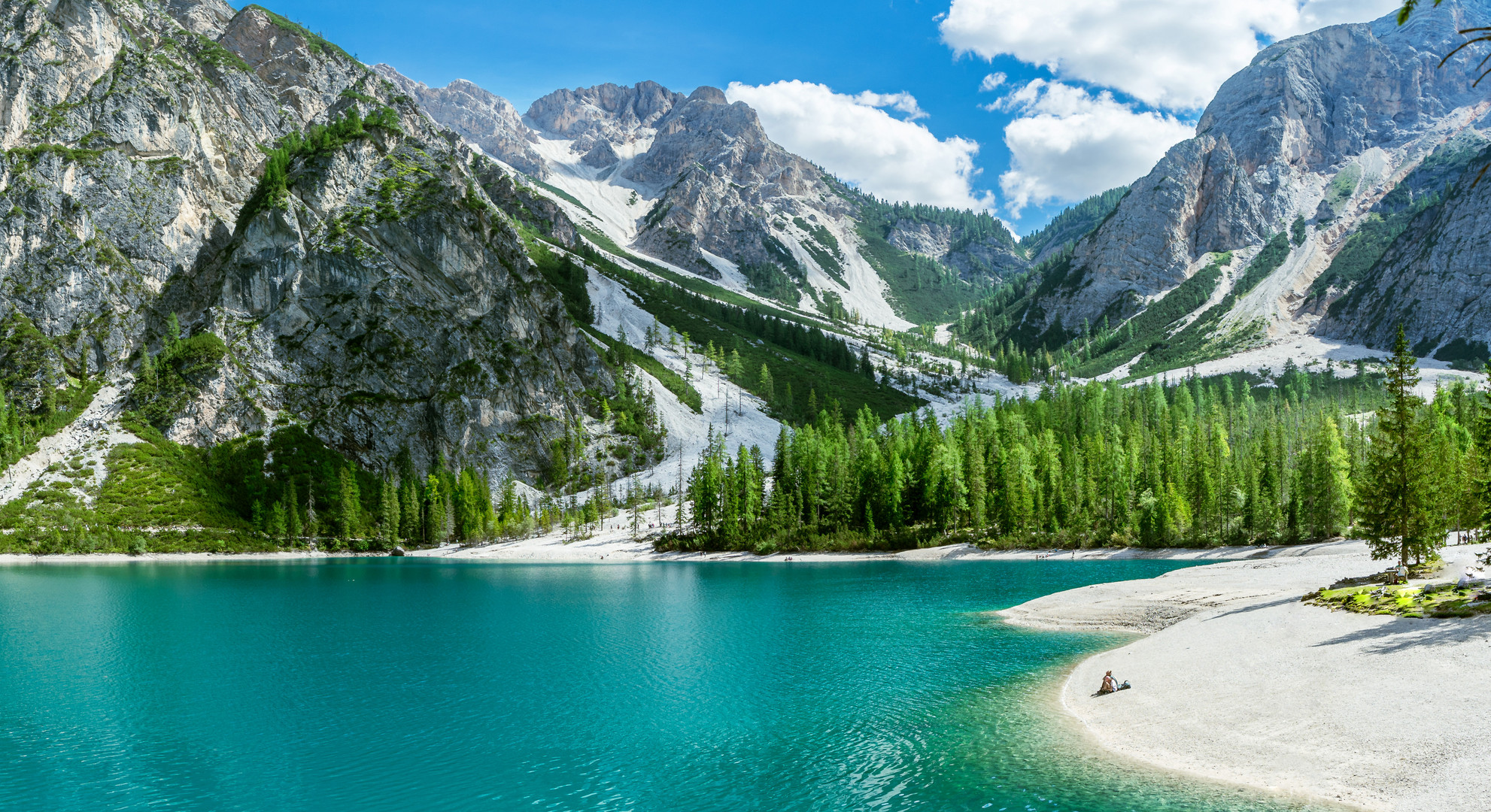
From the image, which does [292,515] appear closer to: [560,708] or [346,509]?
[346,509]

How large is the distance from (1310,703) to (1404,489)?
29230 mm

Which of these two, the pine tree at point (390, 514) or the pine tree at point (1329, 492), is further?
the pine tree at point (390, 514)

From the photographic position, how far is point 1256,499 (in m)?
107

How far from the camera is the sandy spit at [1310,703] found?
2503cm

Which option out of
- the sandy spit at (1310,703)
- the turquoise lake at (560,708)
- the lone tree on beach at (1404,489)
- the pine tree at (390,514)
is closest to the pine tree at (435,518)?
the pine tree at (390,514)

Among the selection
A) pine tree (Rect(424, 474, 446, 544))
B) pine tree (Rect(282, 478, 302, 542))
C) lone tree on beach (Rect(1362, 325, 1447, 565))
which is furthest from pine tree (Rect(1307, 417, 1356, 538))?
pine tree (Rect(282, 478, 302, 542))

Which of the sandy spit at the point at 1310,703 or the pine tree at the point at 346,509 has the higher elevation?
the pine tree at the point at 346,509

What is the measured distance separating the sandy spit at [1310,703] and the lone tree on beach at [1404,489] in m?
9.11

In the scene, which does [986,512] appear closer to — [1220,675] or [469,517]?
[1220,675]

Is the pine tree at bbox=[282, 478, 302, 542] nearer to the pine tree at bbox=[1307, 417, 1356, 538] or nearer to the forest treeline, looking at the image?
the forest treeline

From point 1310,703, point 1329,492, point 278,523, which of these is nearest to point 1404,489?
point 1310,703

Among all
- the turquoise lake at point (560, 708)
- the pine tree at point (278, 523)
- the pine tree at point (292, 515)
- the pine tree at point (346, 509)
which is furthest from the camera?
the pine tree at point (346, 509)

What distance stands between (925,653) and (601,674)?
22.1 m

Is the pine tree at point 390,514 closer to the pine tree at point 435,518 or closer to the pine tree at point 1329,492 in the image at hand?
the pine tree at point 435,518
